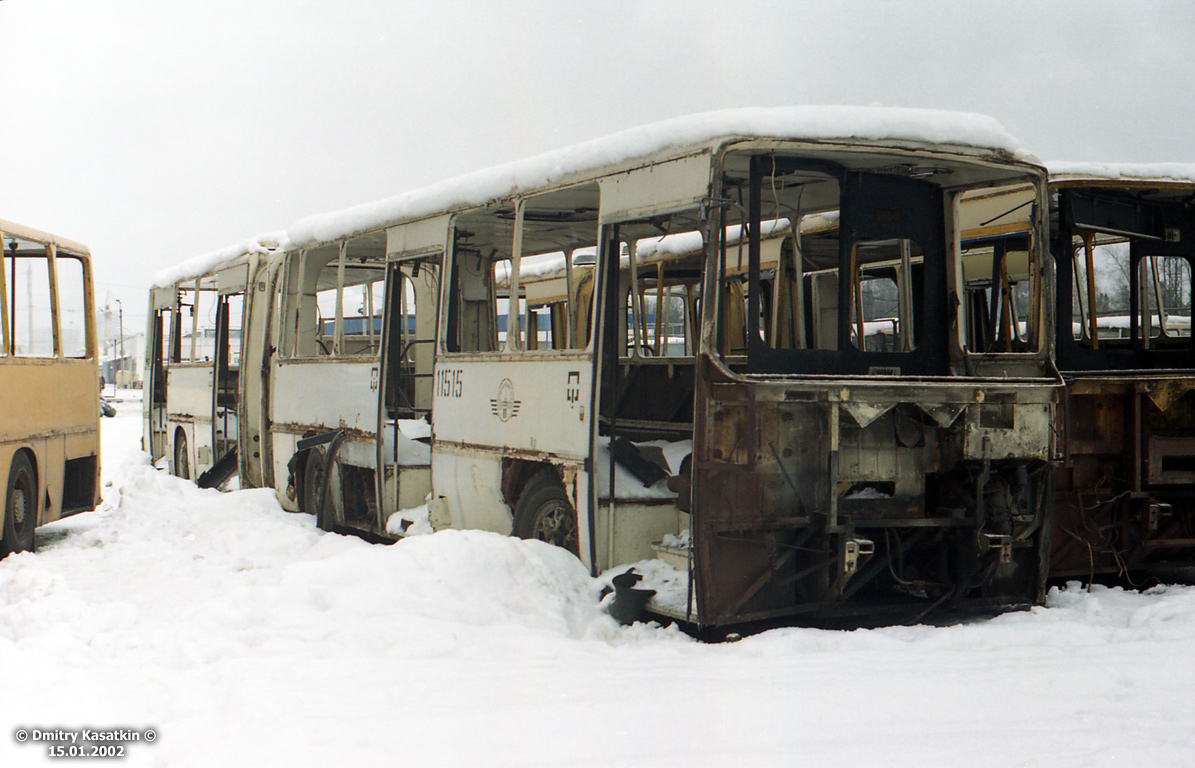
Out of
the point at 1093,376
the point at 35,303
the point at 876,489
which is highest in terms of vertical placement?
the point at 35,303

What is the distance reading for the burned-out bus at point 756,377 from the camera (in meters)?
6.66

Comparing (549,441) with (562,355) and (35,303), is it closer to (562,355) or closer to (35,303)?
(562,355)

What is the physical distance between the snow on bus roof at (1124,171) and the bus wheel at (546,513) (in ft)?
14.7

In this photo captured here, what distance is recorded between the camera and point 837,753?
14.5 feet

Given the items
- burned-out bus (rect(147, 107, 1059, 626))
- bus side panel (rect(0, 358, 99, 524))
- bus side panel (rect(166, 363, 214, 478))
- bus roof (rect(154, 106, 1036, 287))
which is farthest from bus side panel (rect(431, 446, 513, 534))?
bus side panel (rect(166, 363, 214, 478))

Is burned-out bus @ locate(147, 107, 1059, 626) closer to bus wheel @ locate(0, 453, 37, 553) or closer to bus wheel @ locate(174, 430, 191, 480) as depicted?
bus wheel @ locate(0, 453, 37, 553)

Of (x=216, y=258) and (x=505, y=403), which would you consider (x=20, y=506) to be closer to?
(x=505, y=403)

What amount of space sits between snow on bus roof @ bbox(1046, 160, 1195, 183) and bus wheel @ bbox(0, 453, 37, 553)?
9135mm

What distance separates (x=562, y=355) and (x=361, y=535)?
16.0ft

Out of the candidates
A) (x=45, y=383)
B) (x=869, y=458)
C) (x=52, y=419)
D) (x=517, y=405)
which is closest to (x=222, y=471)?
(x=52, y=419)

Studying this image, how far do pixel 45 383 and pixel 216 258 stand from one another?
17.6 ft

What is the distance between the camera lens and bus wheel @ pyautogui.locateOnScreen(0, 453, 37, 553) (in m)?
10.3

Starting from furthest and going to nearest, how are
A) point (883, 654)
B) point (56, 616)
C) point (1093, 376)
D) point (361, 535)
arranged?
point (361, 535), point (1093, 376), point (56, 616), point (883, 654)

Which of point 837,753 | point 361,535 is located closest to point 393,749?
point 837,753
